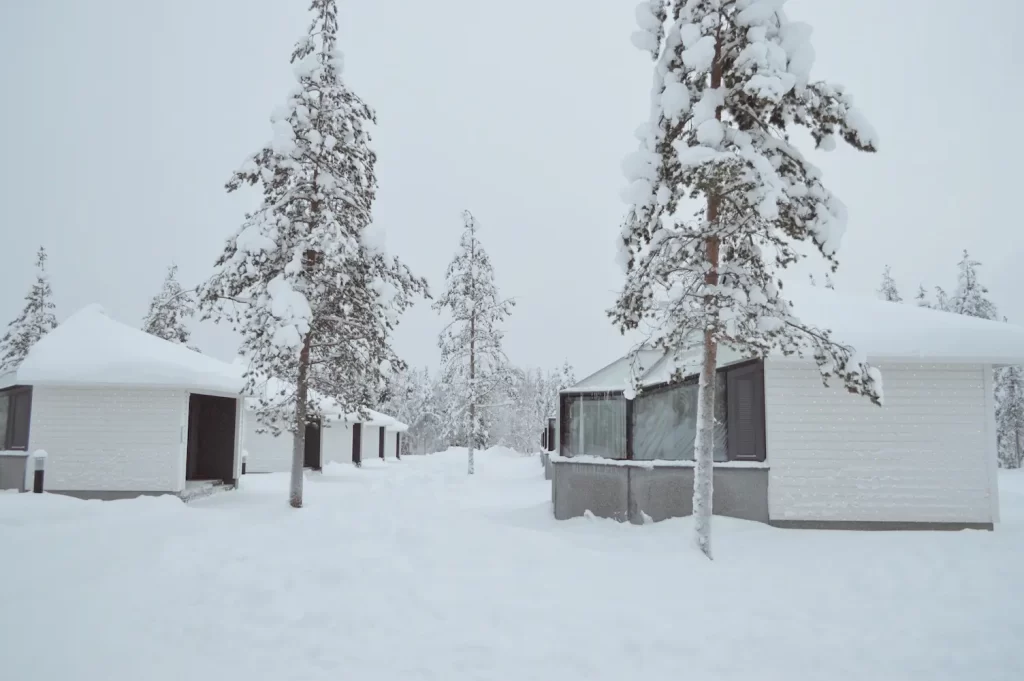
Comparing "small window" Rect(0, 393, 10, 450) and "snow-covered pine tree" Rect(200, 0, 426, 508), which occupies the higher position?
"snow-covered pine tree" Rect(200, 0, 426, 508)

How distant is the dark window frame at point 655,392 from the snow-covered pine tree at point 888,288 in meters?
31.8

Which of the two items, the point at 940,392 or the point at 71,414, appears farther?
the point at 71,414

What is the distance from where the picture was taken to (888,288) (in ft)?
127

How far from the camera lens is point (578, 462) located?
12.8 m

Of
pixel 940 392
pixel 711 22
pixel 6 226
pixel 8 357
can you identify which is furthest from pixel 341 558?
pixel 6 226

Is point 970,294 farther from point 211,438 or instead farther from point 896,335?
point 211,438

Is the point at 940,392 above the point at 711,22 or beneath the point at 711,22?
beneath

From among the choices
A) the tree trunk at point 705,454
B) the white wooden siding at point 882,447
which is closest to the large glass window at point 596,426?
the white wooden siding at point 882,447

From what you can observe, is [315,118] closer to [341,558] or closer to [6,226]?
[341,558]

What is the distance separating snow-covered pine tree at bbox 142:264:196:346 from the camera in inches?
1267

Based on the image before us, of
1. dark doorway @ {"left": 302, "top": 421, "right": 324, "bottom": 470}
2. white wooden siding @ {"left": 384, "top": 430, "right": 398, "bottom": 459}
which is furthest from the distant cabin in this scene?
white wooden siding @ {"left": 384, "top": 430, "right": 398, "bottom": 459}

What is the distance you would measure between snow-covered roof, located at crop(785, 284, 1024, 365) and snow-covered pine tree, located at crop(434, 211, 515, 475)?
62.7 ft

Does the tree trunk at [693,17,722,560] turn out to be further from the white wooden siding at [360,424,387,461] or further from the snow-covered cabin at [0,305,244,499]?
the white wooden siding at [360,424,387,461]

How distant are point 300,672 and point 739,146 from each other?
7135 millimetres
